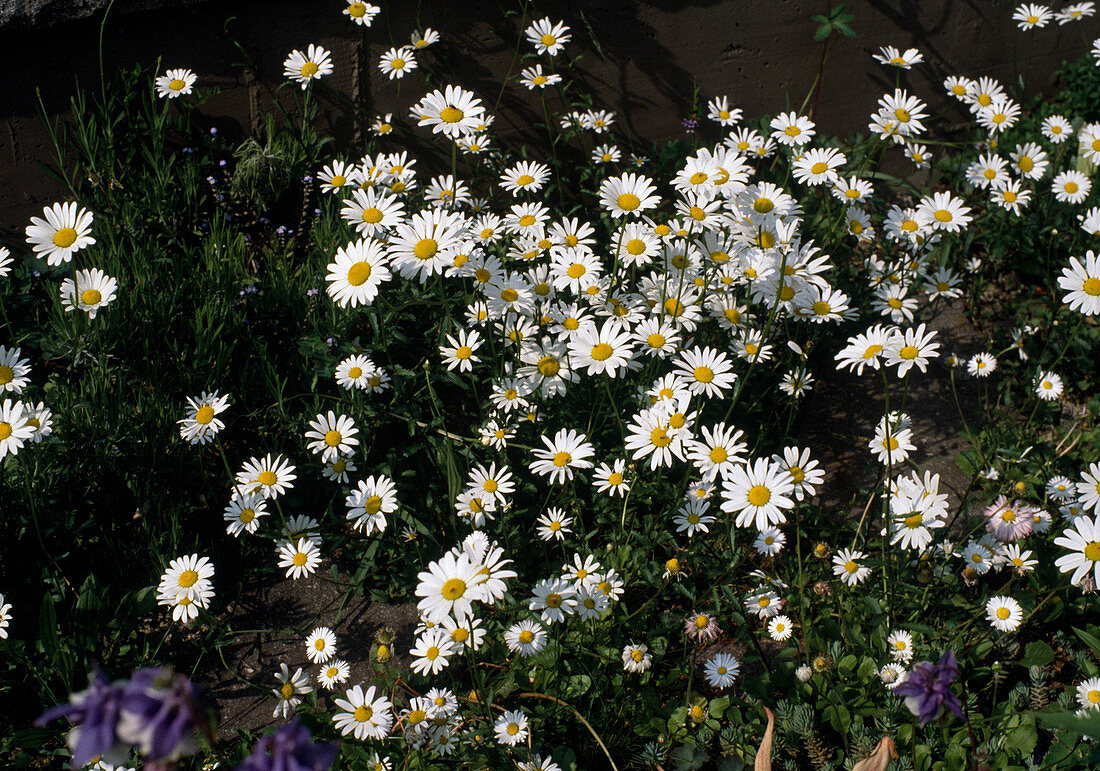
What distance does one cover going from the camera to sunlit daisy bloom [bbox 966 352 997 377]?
342 cm

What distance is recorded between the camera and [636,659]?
2.34 m

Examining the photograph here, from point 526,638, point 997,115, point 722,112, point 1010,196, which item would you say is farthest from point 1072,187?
point 526,638

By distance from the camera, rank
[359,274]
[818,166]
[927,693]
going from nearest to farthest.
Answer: [927,693] < [359,274] < [818,166]

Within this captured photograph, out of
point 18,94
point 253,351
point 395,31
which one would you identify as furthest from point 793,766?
point 18,94

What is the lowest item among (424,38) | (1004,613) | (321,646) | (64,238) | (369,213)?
(1004,613)

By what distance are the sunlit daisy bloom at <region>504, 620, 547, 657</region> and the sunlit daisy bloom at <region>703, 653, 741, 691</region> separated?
52cm

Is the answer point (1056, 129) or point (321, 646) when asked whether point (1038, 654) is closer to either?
point (321, 646)

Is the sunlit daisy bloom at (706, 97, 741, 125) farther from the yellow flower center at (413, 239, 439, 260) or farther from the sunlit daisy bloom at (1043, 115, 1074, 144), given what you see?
the yellow flower center at (413, 239, 439, 260)

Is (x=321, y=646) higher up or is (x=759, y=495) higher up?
(x=321, y=646)

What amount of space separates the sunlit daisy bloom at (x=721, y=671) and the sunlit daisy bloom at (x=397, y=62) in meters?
2.75

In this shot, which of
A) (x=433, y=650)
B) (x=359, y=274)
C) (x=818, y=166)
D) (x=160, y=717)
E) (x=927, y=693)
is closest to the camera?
(x=160, y=717)

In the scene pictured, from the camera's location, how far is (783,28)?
4.19m

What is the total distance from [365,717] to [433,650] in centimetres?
25

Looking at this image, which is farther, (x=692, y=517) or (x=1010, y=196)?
(x=1010, y=196)
